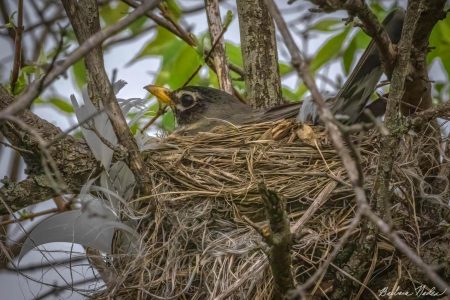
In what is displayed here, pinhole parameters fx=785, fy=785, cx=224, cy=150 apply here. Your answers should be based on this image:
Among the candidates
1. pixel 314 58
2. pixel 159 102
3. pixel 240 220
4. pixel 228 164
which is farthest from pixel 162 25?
pixel 240 220

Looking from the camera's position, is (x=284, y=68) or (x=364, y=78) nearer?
(x=364, y=78)

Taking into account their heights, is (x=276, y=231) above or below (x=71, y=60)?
below

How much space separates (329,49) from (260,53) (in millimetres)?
454

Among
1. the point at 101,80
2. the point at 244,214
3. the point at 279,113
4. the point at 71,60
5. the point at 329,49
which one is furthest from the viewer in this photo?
the point at 329,49

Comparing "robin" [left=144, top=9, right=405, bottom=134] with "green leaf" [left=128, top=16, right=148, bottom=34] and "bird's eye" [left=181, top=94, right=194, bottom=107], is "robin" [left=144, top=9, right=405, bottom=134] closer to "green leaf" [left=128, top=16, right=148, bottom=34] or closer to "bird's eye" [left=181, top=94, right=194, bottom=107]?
"bird's eye" [left=181, top=94, right=194, bottom=107]

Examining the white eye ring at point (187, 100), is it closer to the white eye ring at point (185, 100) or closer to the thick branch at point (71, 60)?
the white eye ring at point (185, 100)

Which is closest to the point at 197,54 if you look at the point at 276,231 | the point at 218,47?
the point at 218,47

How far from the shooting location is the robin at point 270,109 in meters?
3.72

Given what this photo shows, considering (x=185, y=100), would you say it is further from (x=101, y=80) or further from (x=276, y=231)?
(x=276, y=231)

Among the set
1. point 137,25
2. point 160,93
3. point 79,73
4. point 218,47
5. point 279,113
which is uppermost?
point 137,25

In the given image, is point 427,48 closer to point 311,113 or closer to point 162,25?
point 311,113

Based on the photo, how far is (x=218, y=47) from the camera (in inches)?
182

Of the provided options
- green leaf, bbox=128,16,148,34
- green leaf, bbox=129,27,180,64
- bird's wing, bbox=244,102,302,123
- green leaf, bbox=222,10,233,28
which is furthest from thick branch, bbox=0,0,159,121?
green leaf, bbox=128,16,148,34

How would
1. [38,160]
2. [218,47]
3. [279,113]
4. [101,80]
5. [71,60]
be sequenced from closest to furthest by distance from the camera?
[71,60] → [101,80] → [38,160] → [279,113] → [218,47]
